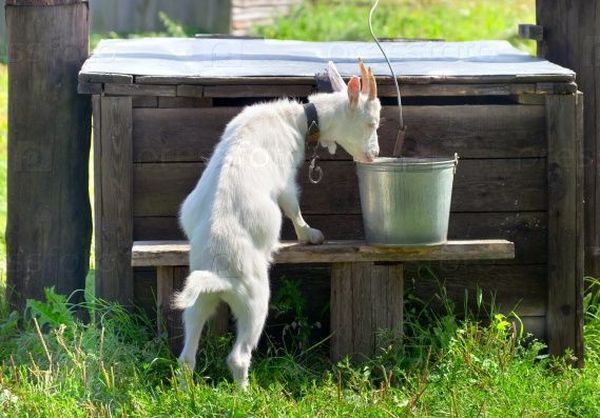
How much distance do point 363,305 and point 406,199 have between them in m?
0.66

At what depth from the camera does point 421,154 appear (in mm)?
6207

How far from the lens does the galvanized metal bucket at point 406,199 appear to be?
554 cm

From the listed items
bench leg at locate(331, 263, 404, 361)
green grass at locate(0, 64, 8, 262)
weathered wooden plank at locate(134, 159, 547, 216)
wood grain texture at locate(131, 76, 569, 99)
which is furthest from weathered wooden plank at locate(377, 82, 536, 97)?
green grass at locate(0, 64, 8, 262)

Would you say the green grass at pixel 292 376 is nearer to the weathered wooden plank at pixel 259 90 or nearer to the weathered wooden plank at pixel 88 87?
the weathered wooden plank at pixel 88 87

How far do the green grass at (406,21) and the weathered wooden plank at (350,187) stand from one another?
9.91 meters

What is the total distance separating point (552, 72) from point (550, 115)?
0.22 m

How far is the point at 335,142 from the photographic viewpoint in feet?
19.8

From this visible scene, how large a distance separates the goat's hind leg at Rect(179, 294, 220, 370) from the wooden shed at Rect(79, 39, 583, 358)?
34.6 inches

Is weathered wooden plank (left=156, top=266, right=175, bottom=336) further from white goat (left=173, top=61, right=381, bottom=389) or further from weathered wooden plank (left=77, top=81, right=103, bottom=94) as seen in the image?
weathered wooden plank (left=77, top=81, right=103, bottom=94)

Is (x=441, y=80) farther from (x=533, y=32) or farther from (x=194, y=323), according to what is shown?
(x=194, y=323)

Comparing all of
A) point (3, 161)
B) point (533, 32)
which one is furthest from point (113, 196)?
point (3, 161)

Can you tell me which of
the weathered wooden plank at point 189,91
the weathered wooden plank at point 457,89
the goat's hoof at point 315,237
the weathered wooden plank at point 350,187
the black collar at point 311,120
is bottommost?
the goat's hoof at point 315,237

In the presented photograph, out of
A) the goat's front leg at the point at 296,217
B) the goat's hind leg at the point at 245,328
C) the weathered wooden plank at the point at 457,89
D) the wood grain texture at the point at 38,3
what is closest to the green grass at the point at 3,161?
the wood grain texture at the point at 38,3

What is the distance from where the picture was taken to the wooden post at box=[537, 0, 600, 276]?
669 centimetres
